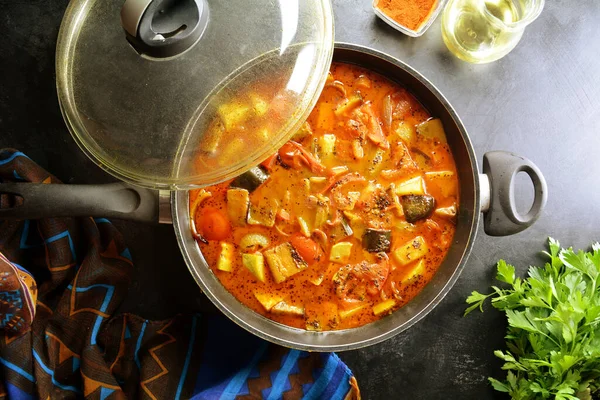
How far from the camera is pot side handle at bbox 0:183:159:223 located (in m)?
2.62

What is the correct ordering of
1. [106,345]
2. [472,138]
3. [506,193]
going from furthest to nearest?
1. [472,138]
2. [106,345]
3. [506,193]

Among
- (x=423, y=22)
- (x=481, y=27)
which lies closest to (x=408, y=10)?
(x=423, y=22)

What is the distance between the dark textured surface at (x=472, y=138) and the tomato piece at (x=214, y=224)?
0.32m

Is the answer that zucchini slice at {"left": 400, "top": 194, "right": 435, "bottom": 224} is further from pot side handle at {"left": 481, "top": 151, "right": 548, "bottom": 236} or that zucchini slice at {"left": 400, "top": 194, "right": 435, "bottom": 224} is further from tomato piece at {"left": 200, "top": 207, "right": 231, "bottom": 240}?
tomato piece at {"left": 200, "top": 207, "right": 231, "bottom": 240}

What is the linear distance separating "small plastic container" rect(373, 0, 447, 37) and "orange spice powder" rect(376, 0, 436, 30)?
16 millimetres

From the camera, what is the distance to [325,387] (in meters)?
3.08

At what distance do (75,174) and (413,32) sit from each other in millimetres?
1907

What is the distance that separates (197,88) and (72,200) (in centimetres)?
86

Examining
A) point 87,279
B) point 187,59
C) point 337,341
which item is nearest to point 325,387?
point 337,341

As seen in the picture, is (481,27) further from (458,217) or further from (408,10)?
(458,217)

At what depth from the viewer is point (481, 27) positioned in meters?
3.15

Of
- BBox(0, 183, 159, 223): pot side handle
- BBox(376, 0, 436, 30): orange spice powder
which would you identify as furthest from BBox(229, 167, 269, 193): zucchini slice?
BBox(376, 0, 436, 30): orange spice powder

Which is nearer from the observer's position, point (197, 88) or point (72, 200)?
point (197, 88)

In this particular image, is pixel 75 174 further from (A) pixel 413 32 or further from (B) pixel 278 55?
(A) pixel 413 32
